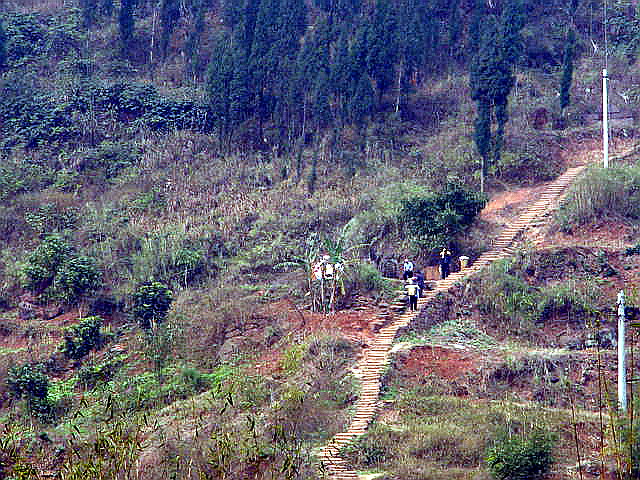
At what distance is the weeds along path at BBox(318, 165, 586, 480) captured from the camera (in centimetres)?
1698

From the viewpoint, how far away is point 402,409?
18453 mm

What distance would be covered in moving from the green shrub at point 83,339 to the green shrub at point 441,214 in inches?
307

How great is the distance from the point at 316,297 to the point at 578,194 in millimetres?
7014

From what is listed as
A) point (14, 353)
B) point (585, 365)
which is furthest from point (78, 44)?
point (585, 365)

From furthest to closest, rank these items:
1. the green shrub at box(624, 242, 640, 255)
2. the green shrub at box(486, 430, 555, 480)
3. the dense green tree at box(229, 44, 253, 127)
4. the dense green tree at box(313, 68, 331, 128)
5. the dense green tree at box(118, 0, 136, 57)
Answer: the dense green tree at box(118, 0, 136, 57) < the dense green tree at box(229, 44, 253, 127) < the dense green tree at box(313, 68, 331, 128) < the green shrub at box(624, 242, 640, 255) < the green shrub at box(486, 430, 555, 480)

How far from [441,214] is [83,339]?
8829 millimetres

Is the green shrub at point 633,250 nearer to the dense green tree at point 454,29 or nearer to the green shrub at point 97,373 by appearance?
the green shrub at point 97,373

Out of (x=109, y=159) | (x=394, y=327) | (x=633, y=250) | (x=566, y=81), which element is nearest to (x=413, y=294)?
(x=394, y=327)

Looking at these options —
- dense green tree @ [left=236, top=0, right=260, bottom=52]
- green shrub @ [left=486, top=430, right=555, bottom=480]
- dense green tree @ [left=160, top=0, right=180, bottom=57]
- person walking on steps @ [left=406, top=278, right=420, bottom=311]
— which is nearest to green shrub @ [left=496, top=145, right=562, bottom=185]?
person walking on steps @ [left=406, top=278, right=420, bottom=311]

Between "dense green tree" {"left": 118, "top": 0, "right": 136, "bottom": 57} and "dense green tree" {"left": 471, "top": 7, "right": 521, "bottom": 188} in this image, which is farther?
"dense green tree" {"left": 118, "top": 0, "right": 136, "bottom": 57}

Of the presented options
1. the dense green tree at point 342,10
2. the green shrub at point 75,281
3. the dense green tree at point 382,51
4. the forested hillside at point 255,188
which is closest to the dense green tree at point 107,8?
the forested hillside at point 255,188

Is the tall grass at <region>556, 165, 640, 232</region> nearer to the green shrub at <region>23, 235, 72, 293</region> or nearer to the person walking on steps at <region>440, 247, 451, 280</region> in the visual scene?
the person walking on steps at <region>440, 247, 451, 280</region>

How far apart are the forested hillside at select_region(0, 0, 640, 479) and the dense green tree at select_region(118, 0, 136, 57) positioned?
83 mm

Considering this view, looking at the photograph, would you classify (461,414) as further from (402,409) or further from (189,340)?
(189,340)
